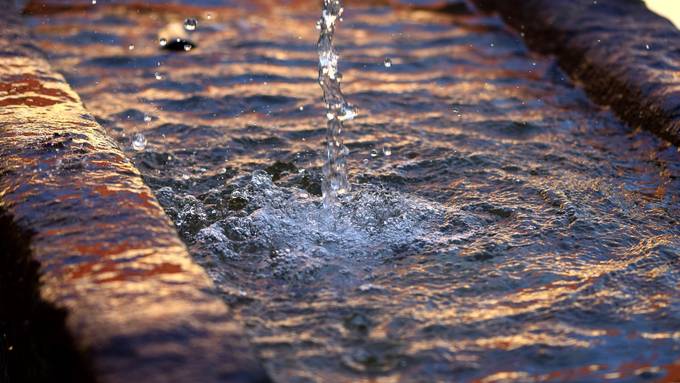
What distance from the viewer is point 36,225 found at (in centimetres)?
236

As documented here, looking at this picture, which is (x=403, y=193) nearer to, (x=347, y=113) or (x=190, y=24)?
(x=347, y=113)

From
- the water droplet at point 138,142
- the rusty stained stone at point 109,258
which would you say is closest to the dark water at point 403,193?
the water droplet at point 138,142

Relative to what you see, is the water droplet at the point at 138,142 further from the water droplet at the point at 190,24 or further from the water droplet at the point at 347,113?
the water droplet at the point at 190,24

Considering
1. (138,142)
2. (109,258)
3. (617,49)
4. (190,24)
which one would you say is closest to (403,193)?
(138,142)

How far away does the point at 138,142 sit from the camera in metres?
3.68

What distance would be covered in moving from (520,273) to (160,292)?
117cm

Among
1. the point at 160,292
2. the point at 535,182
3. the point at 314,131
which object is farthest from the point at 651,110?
the point at 160,292

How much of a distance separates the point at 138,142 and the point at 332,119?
2.61ft

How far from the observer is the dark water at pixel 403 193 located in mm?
2359

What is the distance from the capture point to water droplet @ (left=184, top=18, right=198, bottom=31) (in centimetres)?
507

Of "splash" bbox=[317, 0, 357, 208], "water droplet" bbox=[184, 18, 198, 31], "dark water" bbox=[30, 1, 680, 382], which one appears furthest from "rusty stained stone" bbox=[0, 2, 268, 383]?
"water droplet" bbox=[184, 18, 198, 31]

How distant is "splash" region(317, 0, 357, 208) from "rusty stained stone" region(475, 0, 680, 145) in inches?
47.5

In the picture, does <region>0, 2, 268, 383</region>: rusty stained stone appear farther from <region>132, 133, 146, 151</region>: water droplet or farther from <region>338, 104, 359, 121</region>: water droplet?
<region>338, 104, 359, 121</region>: water droplet

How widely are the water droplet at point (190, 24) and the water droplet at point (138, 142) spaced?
146 cm
